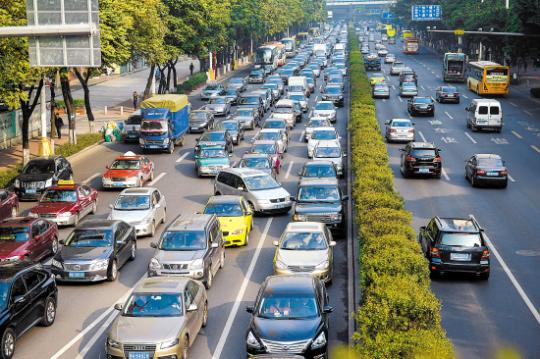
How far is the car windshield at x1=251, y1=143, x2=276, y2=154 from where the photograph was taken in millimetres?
43250

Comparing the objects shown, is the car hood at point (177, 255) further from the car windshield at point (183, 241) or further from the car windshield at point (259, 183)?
the car windshield at point (259, 183)

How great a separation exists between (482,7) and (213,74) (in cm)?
4196

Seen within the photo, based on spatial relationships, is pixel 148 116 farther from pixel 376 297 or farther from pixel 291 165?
pixel 376 297

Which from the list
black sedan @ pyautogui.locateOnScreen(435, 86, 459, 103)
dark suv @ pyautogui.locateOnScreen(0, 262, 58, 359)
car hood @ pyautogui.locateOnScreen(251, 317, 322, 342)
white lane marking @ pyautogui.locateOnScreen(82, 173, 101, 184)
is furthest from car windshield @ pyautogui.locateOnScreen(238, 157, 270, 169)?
black sedan @ pyautogui.locateOnScreen(435, 86, 459, 103)

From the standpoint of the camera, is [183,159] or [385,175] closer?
[385,175]

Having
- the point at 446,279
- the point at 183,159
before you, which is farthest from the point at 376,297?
the point at 183,159

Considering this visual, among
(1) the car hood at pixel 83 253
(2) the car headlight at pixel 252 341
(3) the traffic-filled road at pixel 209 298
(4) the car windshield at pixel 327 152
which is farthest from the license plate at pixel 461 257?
(4) the car windshield at pixel 327 152

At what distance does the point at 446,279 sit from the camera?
84.3 ft

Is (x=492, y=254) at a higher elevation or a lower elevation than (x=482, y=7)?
lower

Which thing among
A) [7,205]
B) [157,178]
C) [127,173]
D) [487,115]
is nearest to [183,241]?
[7,205]

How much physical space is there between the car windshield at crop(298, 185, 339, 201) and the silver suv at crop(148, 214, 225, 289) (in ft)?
18.1

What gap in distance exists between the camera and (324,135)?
47750 millimetres

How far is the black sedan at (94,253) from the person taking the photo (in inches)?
976

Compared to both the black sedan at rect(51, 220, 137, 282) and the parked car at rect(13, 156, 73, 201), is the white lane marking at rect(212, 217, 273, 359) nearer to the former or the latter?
the black sedan at rect(51, 220, 137, 282)
